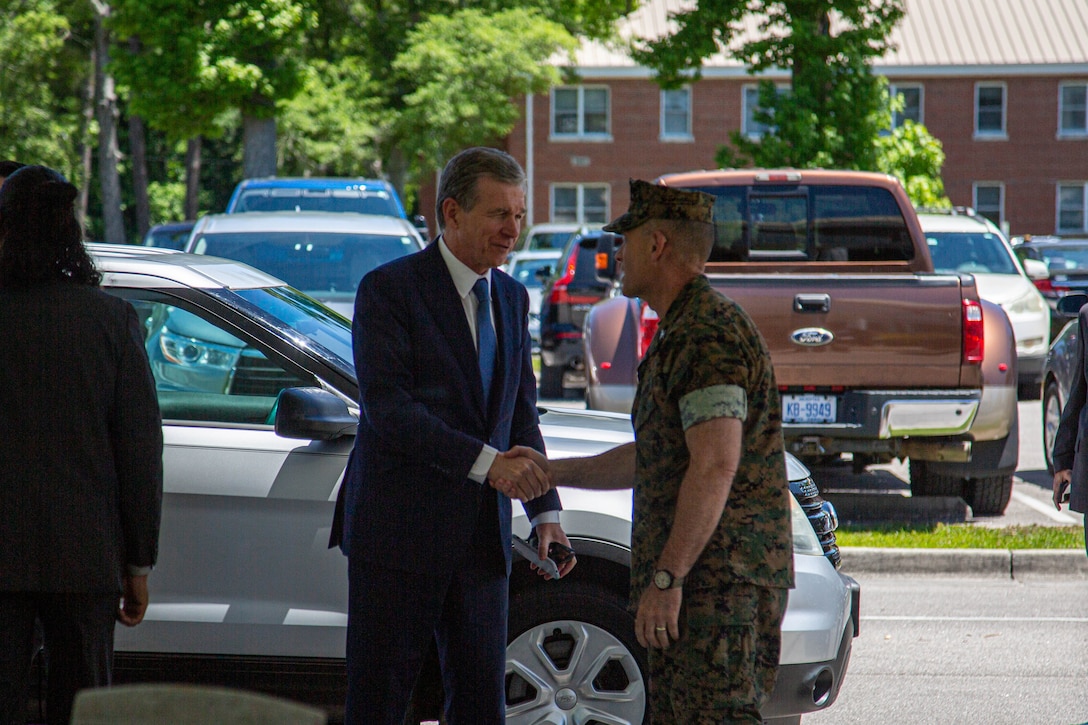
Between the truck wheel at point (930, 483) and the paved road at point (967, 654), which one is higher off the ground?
the truck wheel at point (930, 483)

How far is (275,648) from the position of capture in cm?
415

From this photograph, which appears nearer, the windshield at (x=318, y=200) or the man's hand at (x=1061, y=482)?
the man's hand at (x=1061, y=482)

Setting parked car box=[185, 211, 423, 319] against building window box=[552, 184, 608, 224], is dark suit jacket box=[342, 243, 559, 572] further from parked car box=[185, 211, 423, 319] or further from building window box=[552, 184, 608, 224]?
building window box=[552, 184, 608, 224]

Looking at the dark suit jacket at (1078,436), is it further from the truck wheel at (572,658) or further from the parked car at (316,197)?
the parked car at (316,197)

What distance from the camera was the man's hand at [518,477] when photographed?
3314 mm

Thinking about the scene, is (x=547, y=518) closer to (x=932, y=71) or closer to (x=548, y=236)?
(x=548, y=236)

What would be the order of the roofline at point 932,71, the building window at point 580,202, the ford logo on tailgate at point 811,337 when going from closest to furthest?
the ford logo on tailgate at point 811,337
the roofline at point 932,71
the building window at point 580,202

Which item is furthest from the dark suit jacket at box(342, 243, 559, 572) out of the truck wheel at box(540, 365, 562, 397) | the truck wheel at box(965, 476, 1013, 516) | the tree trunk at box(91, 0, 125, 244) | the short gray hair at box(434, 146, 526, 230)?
the tree trunk at box(91, 0, 125, 244)

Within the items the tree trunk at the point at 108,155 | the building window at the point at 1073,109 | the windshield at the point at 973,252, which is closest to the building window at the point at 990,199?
the building window at the point at 1073,109

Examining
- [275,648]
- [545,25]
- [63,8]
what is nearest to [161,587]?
[275,648]

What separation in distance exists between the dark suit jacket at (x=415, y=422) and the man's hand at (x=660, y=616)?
0.60 metres

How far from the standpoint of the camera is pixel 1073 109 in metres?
41.3

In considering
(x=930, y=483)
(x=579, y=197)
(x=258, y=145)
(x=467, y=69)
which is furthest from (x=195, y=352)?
(x=579, y=197)

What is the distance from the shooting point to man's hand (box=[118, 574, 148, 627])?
3213 millimetres
